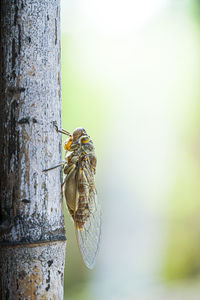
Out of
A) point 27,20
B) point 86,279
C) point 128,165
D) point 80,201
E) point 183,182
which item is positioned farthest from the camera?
point 183,182

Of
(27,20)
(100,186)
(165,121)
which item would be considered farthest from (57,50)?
(165,121)

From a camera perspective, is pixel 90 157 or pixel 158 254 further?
pixel 158 254

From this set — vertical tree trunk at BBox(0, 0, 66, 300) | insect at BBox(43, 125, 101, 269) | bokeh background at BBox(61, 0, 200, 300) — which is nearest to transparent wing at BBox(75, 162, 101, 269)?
insect at BBox(43, 125, 101, 269)

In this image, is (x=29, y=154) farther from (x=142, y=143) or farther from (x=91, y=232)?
(x=142, y=143)

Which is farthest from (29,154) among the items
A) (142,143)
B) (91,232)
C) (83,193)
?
(142,143)

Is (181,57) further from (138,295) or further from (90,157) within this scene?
(90,157)
